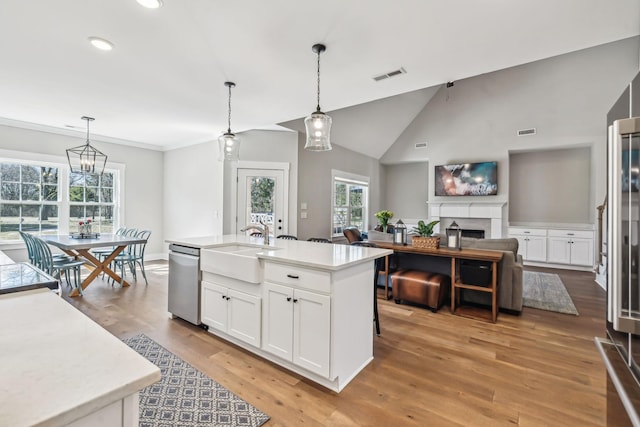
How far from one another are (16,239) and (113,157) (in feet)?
6.88

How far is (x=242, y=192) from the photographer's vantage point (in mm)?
5570

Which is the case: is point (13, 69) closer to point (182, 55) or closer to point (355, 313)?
point (182, 55)

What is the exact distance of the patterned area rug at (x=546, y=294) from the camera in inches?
150

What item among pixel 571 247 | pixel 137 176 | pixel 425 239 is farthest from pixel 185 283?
pixel 571 247

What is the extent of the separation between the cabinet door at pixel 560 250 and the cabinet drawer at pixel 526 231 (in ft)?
0.65

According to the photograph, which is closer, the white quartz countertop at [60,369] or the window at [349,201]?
the white quartz countertop at [60,369]

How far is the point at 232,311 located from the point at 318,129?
5.79 ft

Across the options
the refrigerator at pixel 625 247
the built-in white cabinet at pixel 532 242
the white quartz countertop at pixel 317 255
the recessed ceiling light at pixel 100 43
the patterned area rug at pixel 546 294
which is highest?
the recessed ceiling light at pixel 100 43

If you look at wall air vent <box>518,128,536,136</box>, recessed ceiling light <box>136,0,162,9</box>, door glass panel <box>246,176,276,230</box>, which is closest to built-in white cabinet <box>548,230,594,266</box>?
wall air vent <box>518,128,536,136</box>

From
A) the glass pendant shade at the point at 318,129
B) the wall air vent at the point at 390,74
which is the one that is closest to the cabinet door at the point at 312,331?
the glass pendant shade at the point at 318,129

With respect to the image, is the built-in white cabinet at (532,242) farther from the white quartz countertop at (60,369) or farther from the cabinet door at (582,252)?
the white quartz countertop at (60,369)

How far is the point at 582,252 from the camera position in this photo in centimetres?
596

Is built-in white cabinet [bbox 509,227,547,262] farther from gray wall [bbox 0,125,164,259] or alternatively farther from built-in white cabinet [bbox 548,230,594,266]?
gray wall [bbox 0,125,164,259]

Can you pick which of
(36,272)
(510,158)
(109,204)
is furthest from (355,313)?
(510,158)
